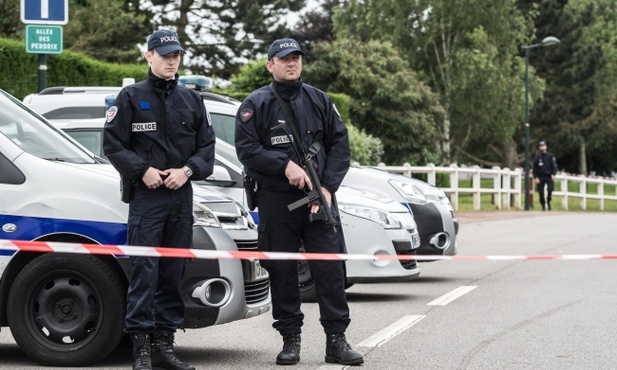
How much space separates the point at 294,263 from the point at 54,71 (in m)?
14.7

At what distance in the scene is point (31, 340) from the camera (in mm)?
7359

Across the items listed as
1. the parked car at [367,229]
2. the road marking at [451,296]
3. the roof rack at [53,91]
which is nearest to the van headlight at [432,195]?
→ the road marking at [451,296]

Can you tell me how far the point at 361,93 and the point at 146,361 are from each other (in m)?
37.6

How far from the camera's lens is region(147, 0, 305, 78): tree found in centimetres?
5566

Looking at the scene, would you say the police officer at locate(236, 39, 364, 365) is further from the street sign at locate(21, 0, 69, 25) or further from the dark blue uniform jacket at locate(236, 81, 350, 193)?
the street sign at locate(21, 0, 69, 25)

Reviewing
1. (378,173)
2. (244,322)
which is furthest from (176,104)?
(378,173)

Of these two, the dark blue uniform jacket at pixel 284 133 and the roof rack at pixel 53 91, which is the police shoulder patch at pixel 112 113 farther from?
the roof rack at pixel 53 91

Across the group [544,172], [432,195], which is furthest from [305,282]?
[544,172]

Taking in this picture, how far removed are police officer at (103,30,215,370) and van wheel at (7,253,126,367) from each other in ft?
0.80

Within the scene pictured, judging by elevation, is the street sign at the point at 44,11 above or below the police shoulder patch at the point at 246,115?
above

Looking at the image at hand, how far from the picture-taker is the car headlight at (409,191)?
44.3 ft

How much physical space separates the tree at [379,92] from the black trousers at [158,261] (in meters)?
36.3

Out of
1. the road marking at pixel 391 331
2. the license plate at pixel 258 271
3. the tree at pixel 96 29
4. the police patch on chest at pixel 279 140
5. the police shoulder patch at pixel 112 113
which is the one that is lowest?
the road marking at pixel 391 331

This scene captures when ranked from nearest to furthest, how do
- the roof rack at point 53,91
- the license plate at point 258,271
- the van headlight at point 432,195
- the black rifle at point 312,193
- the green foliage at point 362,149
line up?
the black rifle at point 312,193 < the license plate at point 258,271 < the roof rack at point 53,91 < the van headlight at point 432,195 < the green foliage at point 362,149
